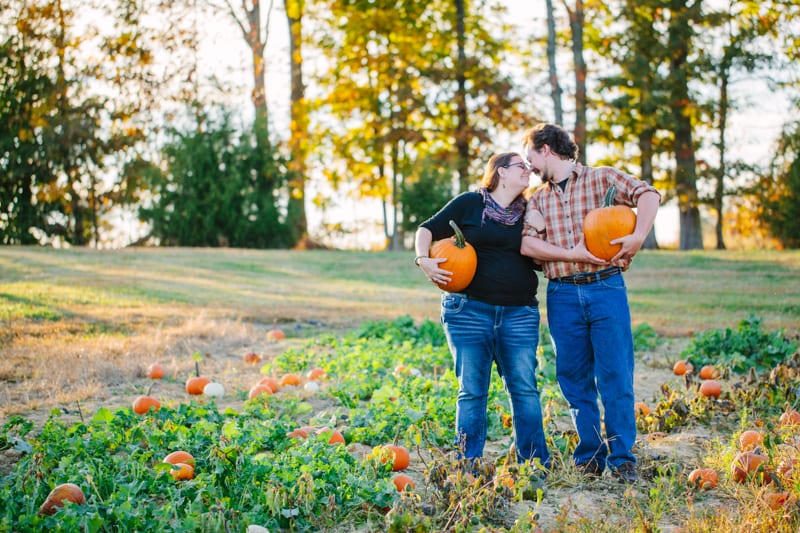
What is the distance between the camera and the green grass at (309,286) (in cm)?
1044

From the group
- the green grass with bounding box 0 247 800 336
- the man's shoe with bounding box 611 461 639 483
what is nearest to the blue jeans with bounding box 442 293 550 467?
the man's shoe with bounding box 611 461 639 483

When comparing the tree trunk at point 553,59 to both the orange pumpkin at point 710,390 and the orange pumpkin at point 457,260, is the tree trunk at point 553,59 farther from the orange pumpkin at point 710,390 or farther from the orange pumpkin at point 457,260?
the orange pumpkin at point 457,260

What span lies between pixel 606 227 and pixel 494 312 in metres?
0.73

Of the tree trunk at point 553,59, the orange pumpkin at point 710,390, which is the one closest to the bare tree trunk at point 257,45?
the tree trunk at point 553,59

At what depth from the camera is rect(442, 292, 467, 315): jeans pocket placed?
4070 millimetres

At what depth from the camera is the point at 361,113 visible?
26328mm

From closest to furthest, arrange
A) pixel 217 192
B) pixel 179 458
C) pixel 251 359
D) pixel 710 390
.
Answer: pixel 179 458 → pixel 710 390 → pixel 251 359 → pixel 217 192

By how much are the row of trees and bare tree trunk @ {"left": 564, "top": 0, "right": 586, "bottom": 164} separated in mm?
64

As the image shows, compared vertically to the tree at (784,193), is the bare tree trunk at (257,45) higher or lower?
higher

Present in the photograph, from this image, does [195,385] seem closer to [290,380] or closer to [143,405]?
[290,380]

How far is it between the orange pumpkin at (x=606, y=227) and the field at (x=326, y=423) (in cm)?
112

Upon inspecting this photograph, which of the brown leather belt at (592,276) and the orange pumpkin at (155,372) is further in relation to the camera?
the orange pumpkin at (155,372)

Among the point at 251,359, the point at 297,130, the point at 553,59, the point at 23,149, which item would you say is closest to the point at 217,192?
the point at 297,130

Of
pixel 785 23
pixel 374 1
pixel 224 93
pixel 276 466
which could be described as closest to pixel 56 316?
pixel 276 466
